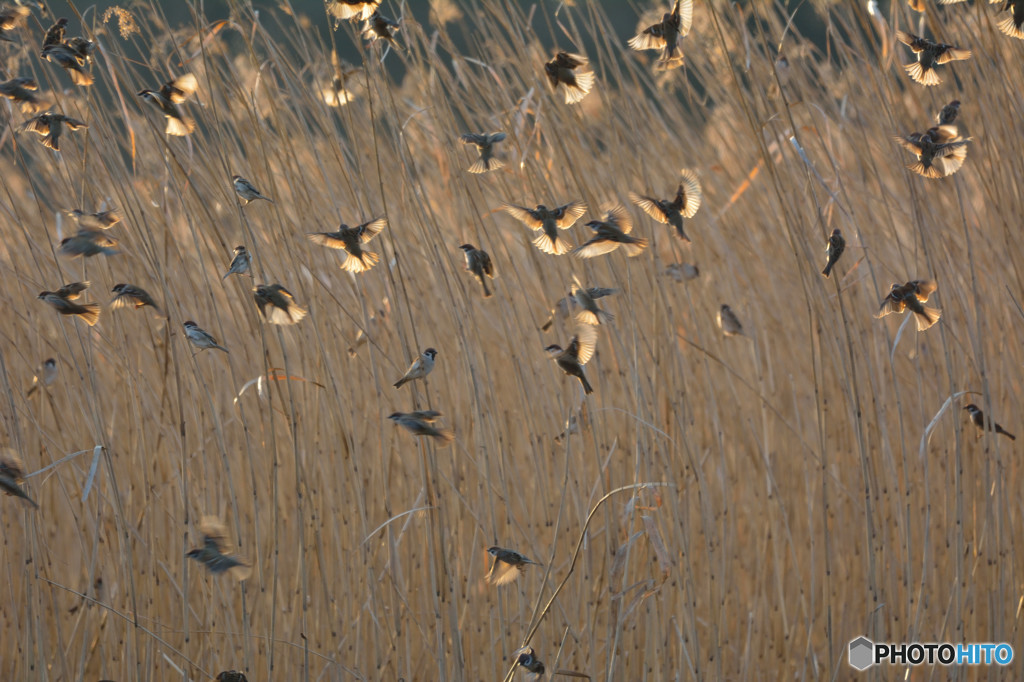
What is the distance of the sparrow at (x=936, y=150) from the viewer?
1.12 meters

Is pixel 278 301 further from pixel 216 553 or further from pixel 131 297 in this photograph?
pixel 216 553

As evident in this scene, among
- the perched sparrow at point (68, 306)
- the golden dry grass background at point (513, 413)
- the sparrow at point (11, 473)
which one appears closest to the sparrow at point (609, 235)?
the golden dry grass background at point (513, 413)

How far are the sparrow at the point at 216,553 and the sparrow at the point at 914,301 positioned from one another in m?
0.83

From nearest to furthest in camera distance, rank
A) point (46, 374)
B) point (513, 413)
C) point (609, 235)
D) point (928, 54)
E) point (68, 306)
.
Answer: point (68, 306), point (609, 235), point (928, 54), point (46, 374), point (513, 413)

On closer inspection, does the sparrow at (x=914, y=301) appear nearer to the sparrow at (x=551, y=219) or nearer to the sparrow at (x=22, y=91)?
the sparrow at (x=551, y=219)

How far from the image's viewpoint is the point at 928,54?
120 cm

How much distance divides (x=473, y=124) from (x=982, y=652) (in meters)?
1.20

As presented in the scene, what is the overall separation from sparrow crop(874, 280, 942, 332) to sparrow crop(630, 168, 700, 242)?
27 centimetres

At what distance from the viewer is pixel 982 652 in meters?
1.27

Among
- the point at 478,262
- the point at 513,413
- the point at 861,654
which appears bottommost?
the point at 861,654

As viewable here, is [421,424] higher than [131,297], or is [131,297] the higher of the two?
[131,297]

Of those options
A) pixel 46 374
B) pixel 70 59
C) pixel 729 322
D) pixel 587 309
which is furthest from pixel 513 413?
pixel 70 59

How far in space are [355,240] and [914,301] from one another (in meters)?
0.71

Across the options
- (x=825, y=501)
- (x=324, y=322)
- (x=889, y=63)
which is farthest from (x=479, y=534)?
A: (x=889, y=63)
